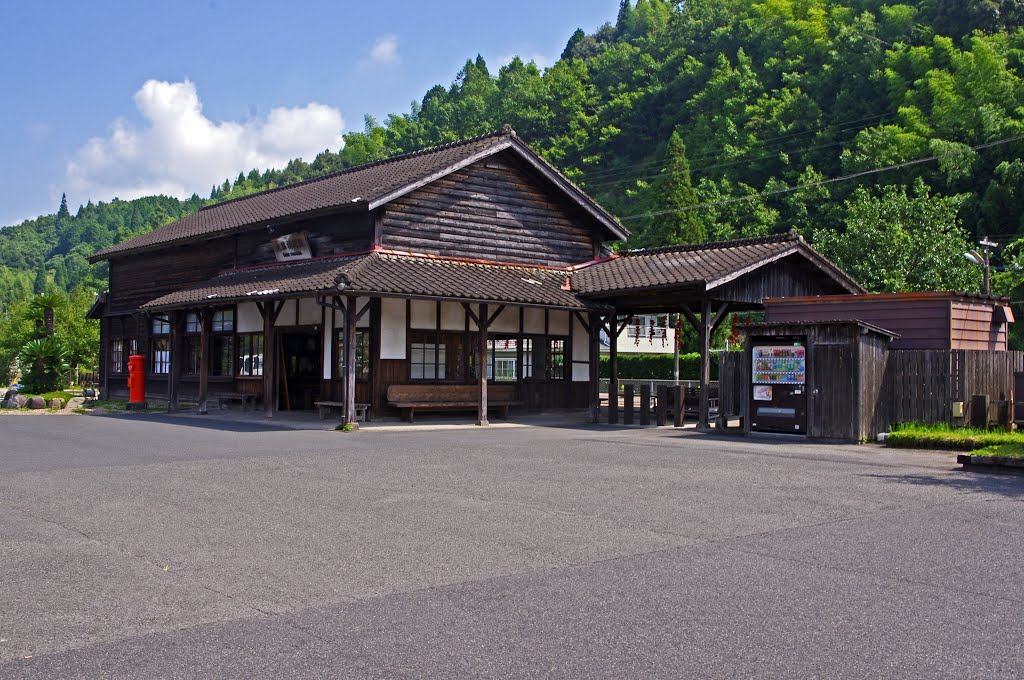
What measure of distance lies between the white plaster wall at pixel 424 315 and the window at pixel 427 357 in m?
0.22

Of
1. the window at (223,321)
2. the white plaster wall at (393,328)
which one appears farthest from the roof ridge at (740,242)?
the window at (223,321)

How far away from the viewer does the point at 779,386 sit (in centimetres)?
1831

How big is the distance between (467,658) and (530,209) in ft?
72.8

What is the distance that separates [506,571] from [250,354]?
2148 cm

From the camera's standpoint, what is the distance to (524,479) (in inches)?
466

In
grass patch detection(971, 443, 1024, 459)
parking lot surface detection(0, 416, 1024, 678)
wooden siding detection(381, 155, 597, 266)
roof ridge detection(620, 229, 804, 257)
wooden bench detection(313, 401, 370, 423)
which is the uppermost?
wooden siding detection(381, 155, 597, 266)

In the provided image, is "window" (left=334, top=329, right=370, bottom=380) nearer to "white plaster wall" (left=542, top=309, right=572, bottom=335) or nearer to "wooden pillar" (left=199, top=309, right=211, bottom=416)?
"wooden pillar" (left=199, top=309, right=211, bottom=416)

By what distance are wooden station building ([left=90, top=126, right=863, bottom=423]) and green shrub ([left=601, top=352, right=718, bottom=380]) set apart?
17.2m

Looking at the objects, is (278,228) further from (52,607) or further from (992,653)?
(992,653)

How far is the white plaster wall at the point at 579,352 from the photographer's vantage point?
86.2 ft

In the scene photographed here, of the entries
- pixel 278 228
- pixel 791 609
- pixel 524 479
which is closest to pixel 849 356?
pixel 524 479

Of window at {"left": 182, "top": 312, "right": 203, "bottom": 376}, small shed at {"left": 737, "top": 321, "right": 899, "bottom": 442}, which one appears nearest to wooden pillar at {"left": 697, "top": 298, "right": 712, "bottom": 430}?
small shed at {"left": 737, "top": 321, "right": 899, "bottom": 442}

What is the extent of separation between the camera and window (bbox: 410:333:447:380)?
75.5 feet

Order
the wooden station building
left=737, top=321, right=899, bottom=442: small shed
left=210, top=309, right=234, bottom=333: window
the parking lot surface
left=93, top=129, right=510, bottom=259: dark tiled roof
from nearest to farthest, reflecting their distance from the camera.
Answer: the parking lot surface → left=737, top=321, right=899, bottom=442: small shed → the wooden station building → left=93, top=129, right=510, bottom=259: dark tiled roof → left=210, top=309, right=234, bottom=333: window
